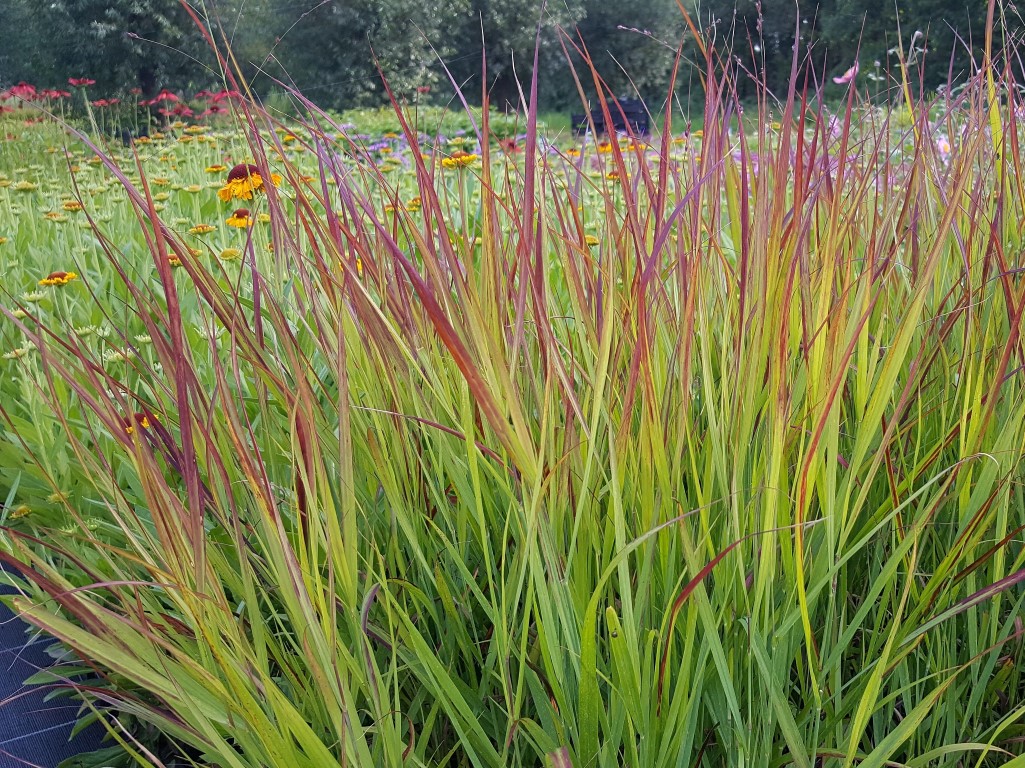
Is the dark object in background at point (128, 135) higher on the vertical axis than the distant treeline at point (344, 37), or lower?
lower

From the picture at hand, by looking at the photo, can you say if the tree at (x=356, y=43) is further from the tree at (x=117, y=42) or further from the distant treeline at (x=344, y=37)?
the tree at (x=117, y=42)

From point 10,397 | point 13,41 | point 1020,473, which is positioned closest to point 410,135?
point 1020,473

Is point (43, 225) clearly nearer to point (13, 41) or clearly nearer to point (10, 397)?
point (10, 397)

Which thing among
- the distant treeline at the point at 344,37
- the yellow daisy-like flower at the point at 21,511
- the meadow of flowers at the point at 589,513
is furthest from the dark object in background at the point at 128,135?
the distant treeline at the point at 344,37

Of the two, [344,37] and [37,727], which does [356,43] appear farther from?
[37,727]

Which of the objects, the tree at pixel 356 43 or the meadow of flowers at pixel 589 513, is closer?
the meadow of flowers at pixel 589 513

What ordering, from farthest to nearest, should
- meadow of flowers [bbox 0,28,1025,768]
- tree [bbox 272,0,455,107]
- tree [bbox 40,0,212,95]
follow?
Answer: tree [bbox 272,0,455,107] → tree [bbox 40,0,212,95] → meadow of flowers [bbox 0,28,1025,768]

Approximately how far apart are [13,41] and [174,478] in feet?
57.5

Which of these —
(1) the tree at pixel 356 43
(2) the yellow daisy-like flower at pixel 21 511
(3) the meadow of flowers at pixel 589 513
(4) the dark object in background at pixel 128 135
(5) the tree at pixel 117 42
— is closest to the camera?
(3) the meadow of flowers at pixel 589 513

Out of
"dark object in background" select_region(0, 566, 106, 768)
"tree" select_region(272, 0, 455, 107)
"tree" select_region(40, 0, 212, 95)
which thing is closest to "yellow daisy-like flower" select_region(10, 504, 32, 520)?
"dark object in background" select_region(0, 566, 106, 768)

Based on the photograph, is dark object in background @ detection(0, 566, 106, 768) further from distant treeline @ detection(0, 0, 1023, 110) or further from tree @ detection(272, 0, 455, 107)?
tree @ detection(272, 0, 455, 107)

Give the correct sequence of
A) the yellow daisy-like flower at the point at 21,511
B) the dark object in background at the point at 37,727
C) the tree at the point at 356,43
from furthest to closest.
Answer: the tree at the point at 356,43 < the yellow daisy-like flower at the point at 21,511 < the dark object in background at the point at 37,727

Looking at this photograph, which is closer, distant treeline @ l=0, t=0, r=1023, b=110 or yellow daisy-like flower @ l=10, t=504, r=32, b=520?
yellow daisy-like flower @ l=10, t=504, r=32, b=520

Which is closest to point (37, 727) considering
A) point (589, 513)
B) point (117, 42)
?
point (589, 513)
